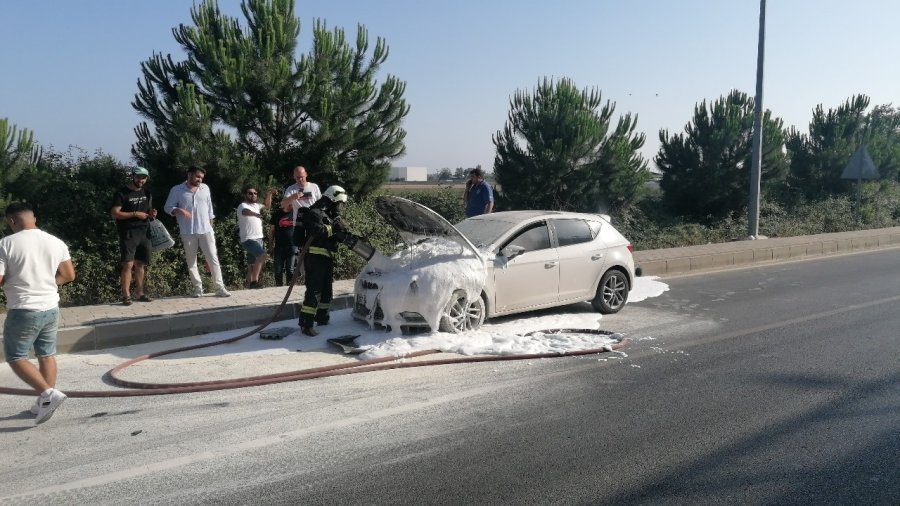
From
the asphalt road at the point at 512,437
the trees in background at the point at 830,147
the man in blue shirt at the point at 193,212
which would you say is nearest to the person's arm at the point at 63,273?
the asphalt road at the point at 512,437

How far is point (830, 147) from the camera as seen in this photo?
2616cm

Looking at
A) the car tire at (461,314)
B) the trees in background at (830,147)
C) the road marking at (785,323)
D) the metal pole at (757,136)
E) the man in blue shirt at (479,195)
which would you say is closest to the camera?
the car tire at (461,314)

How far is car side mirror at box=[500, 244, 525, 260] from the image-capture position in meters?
8.12

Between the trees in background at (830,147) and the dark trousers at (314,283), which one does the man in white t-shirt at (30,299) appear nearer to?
the dark trousers at (314,283)

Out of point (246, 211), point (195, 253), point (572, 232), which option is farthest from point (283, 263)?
point (572, 232)

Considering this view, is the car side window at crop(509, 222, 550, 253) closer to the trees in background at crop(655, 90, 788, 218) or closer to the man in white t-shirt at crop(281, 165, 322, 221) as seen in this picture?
the man in white t-shirt at crop(281, 165, 322, 221)

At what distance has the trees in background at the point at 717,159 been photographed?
71.3ft

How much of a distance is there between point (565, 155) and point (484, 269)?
10.5m

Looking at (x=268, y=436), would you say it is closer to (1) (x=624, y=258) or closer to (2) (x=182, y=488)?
(2) (x=182, y=488)

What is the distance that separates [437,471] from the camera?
4199 millimetres

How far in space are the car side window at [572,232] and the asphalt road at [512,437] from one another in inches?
76.7

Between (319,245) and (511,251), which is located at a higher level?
(319,245)

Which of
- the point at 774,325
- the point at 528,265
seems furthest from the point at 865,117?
the point at 528,265

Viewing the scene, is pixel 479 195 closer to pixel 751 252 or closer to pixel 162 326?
pixel 162 326
